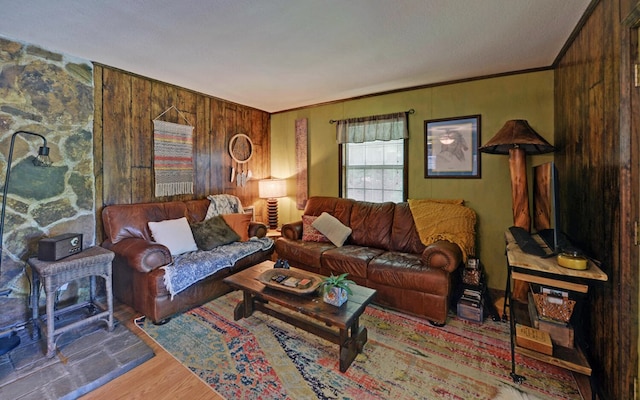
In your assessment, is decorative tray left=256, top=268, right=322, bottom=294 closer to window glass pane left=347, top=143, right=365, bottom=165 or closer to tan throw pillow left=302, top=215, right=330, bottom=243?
tan throw pillow left=302, top=215, right=330, bottom=243

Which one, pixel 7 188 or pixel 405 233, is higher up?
pixel 7 188

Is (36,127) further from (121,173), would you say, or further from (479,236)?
(479,236)

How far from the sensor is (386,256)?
9.62ft

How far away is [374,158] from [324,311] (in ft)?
8.36

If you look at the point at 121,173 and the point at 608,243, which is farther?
the point at 121,173

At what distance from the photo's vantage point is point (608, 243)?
1606mm

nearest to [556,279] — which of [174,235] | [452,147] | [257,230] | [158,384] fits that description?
[452,147]

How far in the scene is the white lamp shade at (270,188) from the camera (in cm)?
440

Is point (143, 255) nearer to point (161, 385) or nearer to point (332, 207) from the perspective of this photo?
point (161, 385)

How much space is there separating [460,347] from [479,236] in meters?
1.47

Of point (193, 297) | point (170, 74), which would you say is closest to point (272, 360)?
point (193, 297)

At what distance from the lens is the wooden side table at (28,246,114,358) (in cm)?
201

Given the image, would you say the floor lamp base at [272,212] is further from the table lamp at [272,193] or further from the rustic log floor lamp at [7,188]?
the rustic log floor lamp at [7,188]

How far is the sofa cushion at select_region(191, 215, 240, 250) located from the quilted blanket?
77 millimetres
